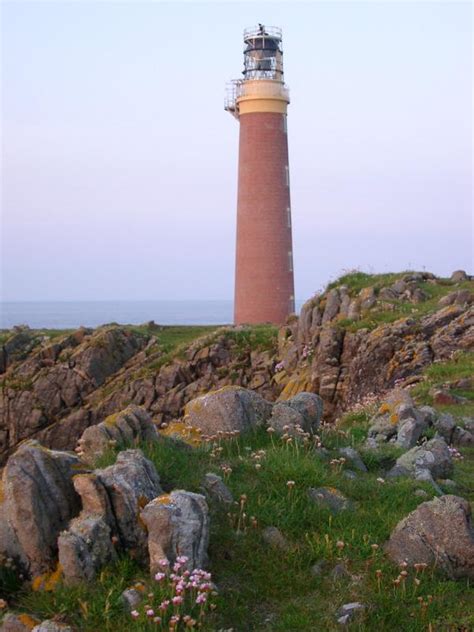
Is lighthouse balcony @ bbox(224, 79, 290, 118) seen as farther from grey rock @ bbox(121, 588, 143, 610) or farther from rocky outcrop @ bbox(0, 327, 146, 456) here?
grey rock @ bbox(121, 588, 143, 610)

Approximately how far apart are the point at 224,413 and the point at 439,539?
3.76 meters

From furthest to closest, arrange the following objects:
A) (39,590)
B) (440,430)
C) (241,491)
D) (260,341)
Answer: (260,341) → (440,430) → (241,491) → (39,590)

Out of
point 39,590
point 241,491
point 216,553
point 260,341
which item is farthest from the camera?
point 260,341

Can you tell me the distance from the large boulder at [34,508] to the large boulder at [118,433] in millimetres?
1438

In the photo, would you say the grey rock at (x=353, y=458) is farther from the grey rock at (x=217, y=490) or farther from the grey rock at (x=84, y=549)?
the grey rock at (x=84, y=549)

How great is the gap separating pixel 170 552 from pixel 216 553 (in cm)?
69

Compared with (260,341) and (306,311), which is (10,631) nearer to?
(306,311)

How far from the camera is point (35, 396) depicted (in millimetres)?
47188

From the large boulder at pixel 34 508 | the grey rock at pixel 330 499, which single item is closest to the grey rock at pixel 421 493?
the grey rock at pixel 330 499

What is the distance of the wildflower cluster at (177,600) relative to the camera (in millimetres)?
7316

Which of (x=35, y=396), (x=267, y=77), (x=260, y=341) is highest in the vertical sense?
(x=267, y=77)

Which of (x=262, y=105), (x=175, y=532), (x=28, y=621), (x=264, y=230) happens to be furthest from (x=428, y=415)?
(x=262, y=105)

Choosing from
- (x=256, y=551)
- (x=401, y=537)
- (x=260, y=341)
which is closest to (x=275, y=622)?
(x=256, y=551)

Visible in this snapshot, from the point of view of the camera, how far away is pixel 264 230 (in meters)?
58.6
